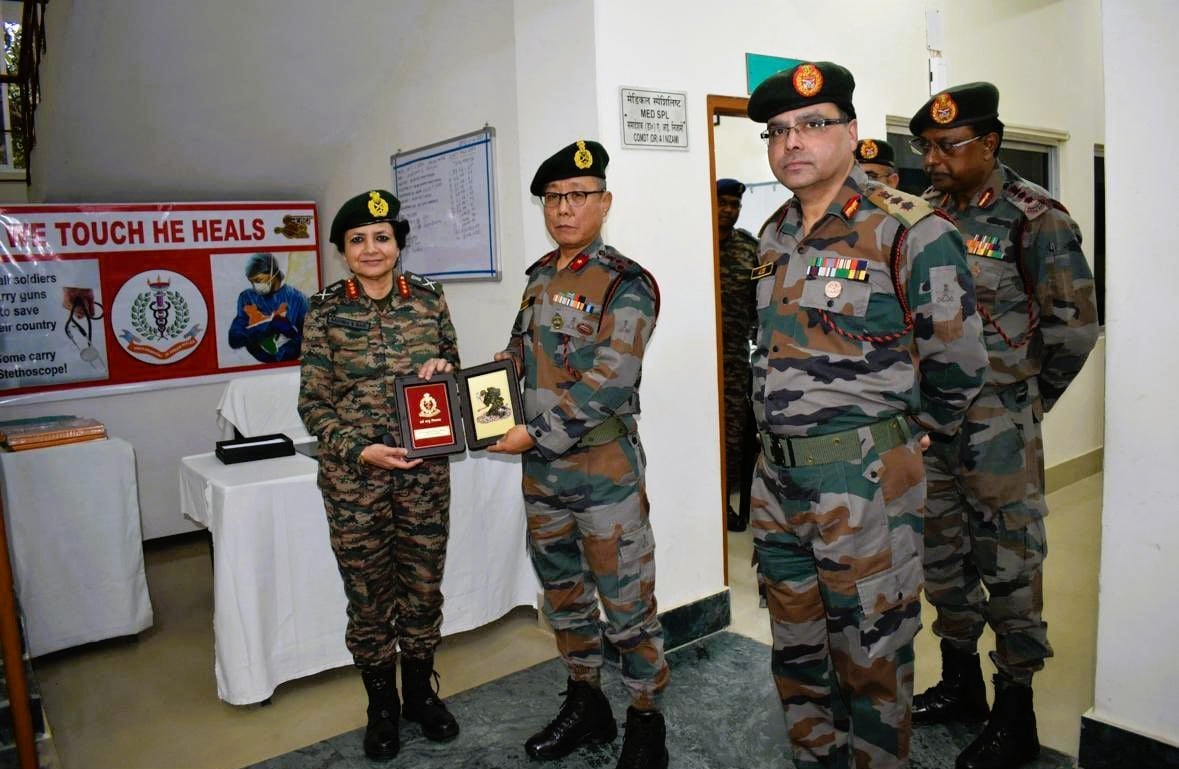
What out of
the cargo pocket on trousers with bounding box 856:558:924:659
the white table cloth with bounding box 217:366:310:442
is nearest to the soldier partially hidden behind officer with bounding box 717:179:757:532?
the white table cloth with bounding box 217:366:310:442

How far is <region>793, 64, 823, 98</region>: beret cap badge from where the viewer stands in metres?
1.78

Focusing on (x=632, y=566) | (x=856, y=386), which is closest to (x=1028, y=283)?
(x=856, y=386)

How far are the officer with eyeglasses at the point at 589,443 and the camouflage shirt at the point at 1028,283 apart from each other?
958 mm

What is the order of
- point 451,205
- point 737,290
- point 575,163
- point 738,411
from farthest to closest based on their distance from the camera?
point 738,411, point 737,290, point 451,205, point 575,163

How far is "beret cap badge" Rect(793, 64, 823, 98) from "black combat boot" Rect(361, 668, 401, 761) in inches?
80.9

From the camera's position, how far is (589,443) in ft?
7.62

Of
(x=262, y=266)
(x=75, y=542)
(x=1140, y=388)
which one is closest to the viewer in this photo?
(x=1140, y=388)

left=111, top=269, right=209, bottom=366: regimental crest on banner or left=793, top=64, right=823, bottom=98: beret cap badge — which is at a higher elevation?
left=793, top=64, right=823, bottom=98: beret cap badge

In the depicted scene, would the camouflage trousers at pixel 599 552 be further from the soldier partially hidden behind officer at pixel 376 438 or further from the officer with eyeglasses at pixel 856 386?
the officer with eyeglasses at pixel 856 386

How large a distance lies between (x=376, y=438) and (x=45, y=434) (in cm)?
187

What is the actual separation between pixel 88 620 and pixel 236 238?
2442mm

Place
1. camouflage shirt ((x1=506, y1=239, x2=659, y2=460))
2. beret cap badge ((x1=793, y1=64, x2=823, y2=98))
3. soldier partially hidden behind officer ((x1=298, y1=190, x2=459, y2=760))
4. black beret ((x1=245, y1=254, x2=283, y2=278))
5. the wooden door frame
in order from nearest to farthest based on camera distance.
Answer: beret cap badge ((x1=793, y1=64, x2=823, y2=98)), camouflage shirt ((x1=506, y1=239, x2=659, y2=460)), soldier partially hidden behind officer ((x1=298, y1=190, x2=459, y2=760)), the wooden door frame, black beret ((x1=245, y1=254, x2=283, y2=278))

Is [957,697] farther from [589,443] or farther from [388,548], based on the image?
[388,548]

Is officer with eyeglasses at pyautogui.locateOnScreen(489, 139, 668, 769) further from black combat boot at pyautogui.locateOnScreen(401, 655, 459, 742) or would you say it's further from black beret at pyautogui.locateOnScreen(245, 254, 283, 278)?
black beret at pyautogui.locateOnScreen(245, 254, 283, 278)
